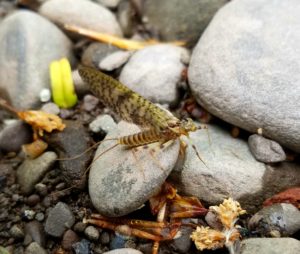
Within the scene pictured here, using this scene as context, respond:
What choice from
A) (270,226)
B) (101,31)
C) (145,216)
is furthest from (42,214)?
(101,31)

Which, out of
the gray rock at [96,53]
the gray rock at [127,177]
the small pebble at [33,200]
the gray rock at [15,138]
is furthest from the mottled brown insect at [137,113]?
the small pebble at [33,200]

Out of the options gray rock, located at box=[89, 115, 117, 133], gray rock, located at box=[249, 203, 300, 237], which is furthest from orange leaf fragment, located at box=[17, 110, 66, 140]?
gray rock, located at box=[249, 203, 300, 237]

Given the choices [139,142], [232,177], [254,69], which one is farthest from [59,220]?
[254,69]

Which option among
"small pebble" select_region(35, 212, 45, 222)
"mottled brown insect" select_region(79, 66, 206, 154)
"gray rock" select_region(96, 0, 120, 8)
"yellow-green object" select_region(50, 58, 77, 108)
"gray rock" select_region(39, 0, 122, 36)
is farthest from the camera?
"gray rock" select_region(96, 0, 120, 8)

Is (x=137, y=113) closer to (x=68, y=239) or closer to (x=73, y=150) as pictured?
(x=73, y=150)

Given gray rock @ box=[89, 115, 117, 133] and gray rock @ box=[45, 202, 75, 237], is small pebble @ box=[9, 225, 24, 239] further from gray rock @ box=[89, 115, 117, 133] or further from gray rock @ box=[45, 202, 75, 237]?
gray rock @ box=[89, 115, 117, 133]

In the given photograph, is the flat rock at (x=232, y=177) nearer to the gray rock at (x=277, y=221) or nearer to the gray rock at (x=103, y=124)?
the gray rock at (x=277, y=221)
